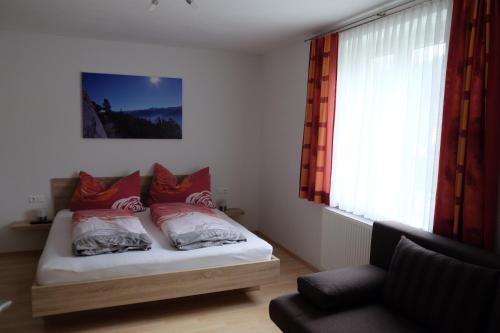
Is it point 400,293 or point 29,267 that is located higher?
point 400,293

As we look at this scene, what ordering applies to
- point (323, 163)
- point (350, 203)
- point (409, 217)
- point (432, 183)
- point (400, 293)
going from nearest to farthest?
point (400, 293)
point (432, 183)
point (409, 217)
point (350, 203)
point (323, 163)

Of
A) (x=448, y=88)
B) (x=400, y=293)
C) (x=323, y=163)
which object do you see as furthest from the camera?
(x=323, y=163)

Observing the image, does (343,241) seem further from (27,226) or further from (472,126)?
(27,226)

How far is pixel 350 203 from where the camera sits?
3.30 metres

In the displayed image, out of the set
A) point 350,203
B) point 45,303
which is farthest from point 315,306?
point 45,303

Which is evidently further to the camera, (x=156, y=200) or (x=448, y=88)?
(x=156, y=200)

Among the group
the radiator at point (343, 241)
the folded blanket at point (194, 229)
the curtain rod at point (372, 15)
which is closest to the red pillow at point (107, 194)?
the folded blanket at point (194, 229)

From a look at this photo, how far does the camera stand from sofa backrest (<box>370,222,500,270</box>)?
1.98m

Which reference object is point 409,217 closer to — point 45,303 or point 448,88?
point 448,88

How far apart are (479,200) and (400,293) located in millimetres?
715

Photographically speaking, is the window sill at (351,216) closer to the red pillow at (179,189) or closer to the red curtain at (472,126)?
the red curtain at (472,126)

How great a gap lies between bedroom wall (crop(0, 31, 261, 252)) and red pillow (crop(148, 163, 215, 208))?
8.0 inches

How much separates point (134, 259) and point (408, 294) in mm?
1937

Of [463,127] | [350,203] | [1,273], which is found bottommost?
[1,273]
